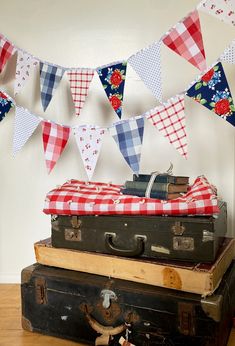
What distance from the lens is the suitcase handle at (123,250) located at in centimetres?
128

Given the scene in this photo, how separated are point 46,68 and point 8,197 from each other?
0.66m

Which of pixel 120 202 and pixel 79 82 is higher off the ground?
pixel 79 82

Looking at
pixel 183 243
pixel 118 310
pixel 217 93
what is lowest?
pixel 118 310

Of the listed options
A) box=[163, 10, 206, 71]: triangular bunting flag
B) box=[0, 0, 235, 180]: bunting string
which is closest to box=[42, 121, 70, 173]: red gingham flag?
box=[0, 0, 235, 180]: bunting string

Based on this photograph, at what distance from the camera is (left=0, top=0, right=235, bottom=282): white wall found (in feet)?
5.34

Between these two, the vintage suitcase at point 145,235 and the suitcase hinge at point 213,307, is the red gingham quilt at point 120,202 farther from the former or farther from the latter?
the suitcase hinge at point 213,307

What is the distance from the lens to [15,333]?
1.40 m

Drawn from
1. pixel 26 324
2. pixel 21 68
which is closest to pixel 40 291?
pixel 26 324

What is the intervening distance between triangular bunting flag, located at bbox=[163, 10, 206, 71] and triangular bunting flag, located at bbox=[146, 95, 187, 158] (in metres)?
0.13

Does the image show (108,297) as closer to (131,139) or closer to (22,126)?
A: (131,139)

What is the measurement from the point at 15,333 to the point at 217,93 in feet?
→ 3.59

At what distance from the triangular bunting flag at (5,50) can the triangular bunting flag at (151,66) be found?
21.9 inches

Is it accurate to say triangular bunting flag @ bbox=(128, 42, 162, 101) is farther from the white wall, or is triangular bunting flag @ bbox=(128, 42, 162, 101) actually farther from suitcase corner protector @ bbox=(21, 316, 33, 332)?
suitcase corner protector @ bbox=(21, 316, 33, 332)

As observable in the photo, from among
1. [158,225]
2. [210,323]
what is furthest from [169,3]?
[210,323]
